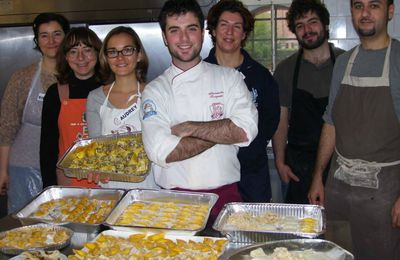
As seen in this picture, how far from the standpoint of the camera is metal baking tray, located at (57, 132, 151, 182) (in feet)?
6.76

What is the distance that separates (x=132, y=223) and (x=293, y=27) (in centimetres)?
181

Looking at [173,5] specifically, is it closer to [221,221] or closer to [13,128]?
[221,221]

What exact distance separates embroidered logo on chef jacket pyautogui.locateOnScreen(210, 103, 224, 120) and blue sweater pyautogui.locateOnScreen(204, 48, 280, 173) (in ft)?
1.89

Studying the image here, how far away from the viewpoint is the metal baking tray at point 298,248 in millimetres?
1446

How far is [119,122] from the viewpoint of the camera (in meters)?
2.35

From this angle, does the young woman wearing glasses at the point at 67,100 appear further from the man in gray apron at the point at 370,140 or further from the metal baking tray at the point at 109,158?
the man in gray apron at the point at 370,140

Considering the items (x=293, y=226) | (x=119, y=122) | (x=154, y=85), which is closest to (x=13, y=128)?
(x=119, y=122)

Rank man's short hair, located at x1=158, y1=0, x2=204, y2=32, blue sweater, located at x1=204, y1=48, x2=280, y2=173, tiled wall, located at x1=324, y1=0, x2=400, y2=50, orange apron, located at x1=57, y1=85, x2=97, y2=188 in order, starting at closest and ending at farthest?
man's short hair, located at x1=158, y1=0, x2=204, y2=32 < orange apron, located at x1=57, y1=85, x2=97, y2=188 < blue sweater, located at x1=204, y1=48, x2=280, y2=173 < tiled wall, located at x1=324, y1=0, x2=400, y2=50

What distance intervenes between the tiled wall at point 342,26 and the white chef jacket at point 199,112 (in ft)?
6.08

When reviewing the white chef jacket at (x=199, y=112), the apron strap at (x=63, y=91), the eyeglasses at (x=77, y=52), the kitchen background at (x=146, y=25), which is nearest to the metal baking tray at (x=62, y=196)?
the white chef jacket at (x=199, y=112)

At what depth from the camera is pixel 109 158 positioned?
2.15 m

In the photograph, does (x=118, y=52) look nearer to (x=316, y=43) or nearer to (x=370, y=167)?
(x=316, y=43)

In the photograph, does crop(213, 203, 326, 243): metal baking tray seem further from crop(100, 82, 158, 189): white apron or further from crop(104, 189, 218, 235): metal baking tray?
crop(100, 82, 158, 189): white apron

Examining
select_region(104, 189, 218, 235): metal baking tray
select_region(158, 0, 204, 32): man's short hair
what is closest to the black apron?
select_region(158, 0, 204, 32): man's short hair
